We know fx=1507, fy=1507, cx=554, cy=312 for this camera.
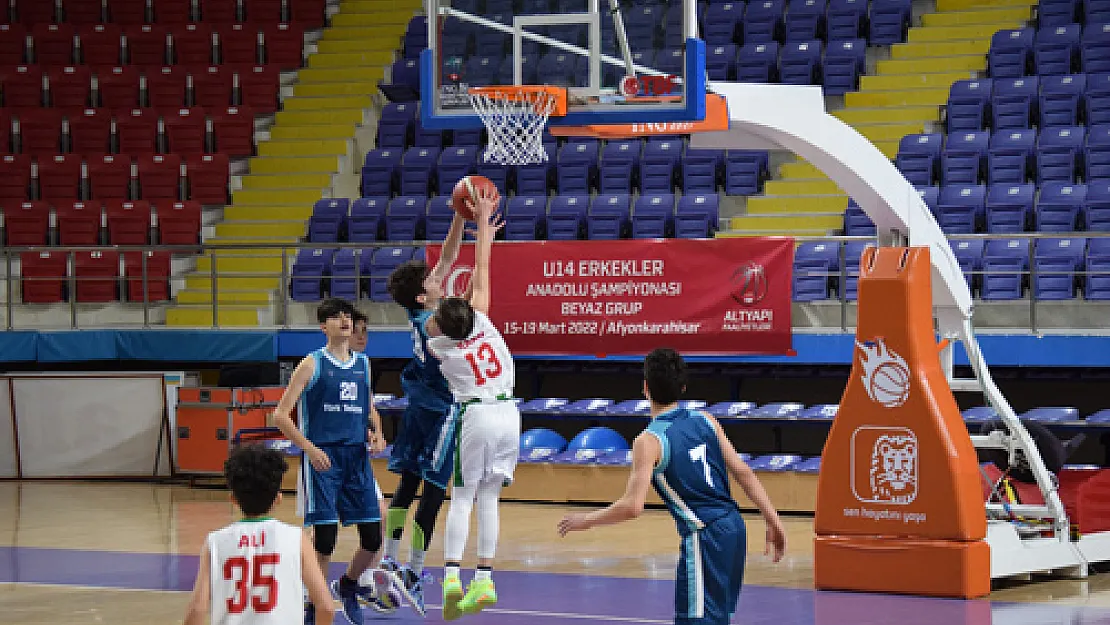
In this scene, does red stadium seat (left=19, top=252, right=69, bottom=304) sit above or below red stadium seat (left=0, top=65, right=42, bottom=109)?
below

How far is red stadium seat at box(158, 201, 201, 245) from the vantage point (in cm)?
1905

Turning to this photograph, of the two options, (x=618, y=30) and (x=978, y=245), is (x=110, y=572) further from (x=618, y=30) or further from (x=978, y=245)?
(x=978, y=245)

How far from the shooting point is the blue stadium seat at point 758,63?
18031 millimetres

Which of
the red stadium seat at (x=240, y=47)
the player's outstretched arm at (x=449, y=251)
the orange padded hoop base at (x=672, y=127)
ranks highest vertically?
the red stadium seat at (x=240, y=47)

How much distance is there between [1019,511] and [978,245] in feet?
15.2

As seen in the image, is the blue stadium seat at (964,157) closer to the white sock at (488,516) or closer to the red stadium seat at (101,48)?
the white sock at (488,516)

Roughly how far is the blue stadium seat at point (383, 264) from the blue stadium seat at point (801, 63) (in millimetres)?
5001

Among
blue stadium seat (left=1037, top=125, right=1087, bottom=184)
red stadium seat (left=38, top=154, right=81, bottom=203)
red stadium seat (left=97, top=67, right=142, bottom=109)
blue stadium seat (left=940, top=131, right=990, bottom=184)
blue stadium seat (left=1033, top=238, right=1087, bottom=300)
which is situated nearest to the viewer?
blue stadium seat (left=1033, top=238, right=1087, bottom=300)

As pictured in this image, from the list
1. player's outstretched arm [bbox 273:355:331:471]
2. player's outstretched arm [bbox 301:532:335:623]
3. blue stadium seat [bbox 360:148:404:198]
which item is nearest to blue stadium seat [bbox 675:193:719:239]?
blue stadium seat [bbox 360:148:404:198]

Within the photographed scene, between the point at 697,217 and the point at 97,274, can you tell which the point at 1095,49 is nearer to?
the point at 697,217

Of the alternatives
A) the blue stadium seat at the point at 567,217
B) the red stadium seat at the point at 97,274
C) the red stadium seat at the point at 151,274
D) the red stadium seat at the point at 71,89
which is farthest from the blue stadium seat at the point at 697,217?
the red stadium seat at the point at 71,89

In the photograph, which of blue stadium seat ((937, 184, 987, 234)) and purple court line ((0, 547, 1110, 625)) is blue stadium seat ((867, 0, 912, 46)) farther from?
purple court line ((0, 547, 1110, 625))

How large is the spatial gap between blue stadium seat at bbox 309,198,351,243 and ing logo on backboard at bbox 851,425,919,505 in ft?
32.2

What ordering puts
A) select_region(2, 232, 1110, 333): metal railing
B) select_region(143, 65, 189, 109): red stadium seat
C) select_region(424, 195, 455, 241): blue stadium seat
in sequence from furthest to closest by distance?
select_region(143, 65, 189, 109): red stadium seat < select_region(424, 195, 455, 241): blue stadium seat < select_region(2, 232, 1110, 333): metal railing
